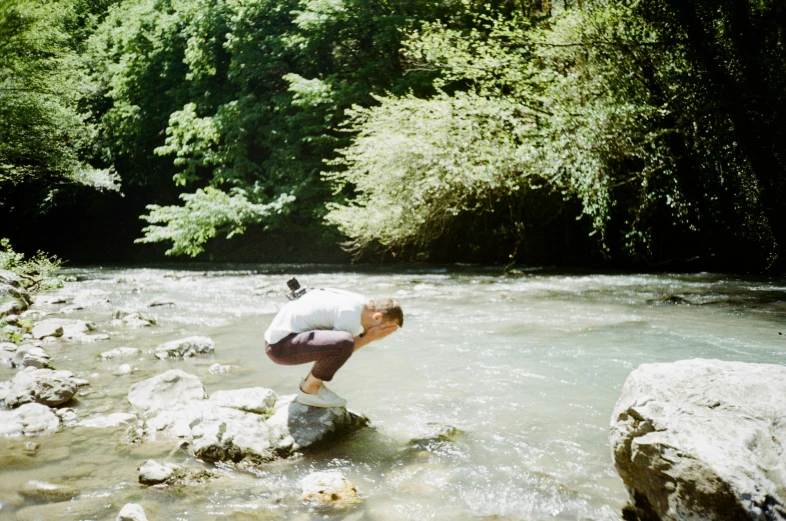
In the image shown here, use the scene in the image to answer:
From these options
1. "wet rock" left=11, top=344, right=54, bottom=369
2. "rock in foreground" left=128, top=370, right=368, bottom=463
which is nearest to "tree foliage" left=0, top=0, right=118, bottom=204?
"wet rock" left=11, top=344, right=54, bottom=369

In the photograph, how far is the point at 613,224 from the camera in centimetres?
1642

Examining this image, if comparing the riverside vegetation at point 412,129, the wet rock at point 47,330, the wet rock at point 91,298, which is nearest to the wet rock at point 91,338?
the wet rock at point 47,330

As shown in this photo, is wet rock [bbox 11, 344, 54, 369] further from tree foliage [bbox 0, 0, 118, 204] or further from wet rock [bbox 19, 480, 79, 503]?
tree foliage [bbox 0, 0, 118, 204]

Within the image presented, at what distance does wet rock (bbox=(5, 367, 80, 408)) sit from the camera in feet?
15.6

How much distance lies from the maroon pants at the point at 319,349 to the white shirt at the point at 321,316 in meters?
0.06

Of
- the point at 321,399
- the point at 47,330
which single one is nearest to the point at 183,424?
the point at 321,399

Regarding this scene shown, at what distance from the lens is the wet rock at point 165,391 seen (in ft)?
15.6

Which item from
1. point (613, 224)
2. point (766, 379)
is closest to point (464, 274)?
point (613, 224)

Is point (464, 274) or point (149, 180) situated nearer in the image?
point (464, 274)

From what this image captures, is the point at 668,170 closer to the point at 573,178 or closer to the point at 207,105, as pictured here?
the point at 573,178

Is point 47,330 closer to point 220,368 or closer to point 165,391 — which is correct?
point 220,368

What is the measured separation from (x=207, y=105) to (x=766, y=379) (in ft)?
79.5

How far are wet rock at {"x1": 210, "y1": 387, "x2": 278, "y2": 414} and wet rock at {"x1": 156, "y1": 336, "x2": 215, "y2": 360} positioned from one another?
2.28 metres

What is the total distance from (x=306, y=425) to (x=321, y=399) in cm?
23
